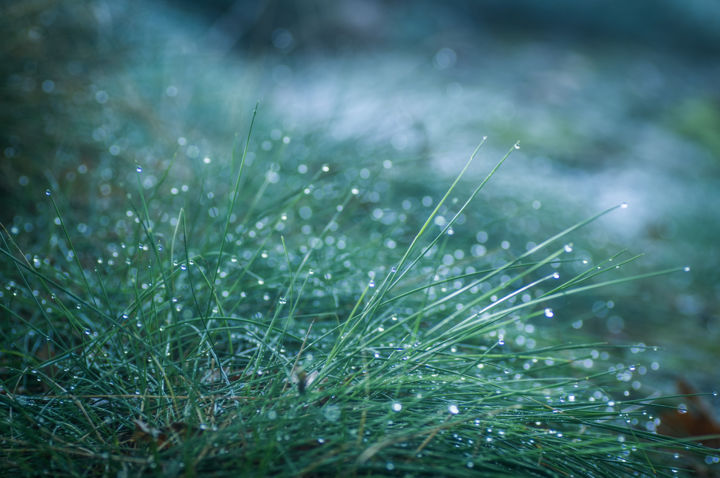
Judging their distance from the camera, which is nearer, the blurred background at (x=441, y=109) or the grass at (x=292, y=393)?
the grass at (x=292, y=393)

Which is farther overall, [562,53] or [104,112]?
[562,53]

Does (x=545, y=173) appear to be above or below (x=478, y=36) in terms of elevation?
below

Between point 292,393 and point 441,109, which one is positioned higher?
point 441,109

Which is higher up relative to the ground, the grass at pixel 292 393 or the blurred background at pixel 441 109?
the blurred background at pixel 441 109

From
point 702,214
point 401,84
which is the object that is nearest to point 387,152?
point 401,84

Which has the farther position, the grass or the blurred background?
the blurred background

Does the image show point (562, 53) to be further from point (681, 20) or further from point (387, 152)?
point (387, 152)

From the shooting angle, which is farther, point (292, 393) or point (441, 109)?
point (441, 109)

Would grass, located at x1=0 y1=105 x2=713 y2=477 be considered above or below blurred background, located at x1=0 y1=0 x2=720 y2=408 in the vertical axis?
below
